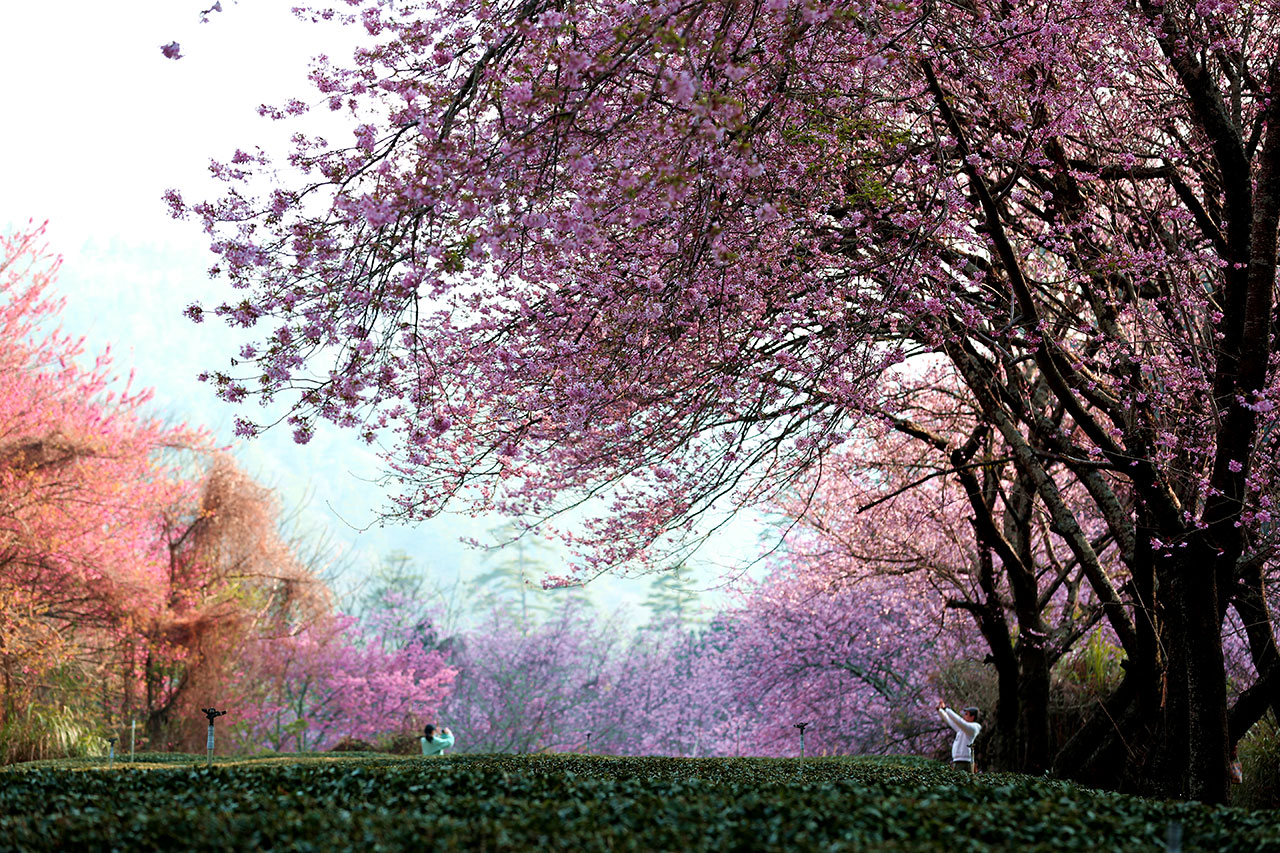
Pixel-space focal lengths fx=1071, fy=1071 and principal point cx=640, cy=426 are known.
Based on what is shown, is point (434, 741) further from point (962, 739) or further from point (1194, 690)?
point (1194, 690)

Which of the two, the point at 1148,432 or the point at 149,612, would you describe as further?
the point at 149,612

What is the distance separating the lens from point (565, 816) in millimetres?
4066

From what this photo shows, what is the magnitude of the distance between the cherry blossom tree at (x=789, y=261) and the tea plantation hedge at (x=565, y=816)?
6.87 feet

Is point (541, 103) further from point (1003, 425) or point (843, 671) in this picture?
point (843, 671)

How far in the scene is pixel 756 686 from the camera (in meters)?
21.0

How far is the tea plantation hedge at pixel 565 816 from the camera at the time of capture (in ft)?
11.9

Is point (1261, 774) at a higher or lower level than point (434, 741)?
lower

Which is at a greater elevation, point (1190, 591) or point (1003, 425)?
point (1003, 425)

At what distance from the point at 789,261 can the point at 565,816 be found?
15.4ft

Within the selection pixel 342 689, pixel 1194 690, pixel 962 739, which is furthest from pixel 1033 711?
pixel 342 689

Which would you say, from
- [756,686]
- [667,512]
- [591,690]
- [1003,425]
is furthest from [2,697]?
[591,690]

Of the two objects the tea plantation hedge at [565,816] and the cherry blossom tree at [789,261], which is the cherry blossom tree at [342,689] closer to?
the cherry blossom tree at [789,261]

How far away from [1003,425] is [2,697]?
46.1 feet

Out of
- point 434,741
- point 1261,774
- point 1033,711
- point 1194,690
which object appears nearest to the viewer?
point 1194,690
